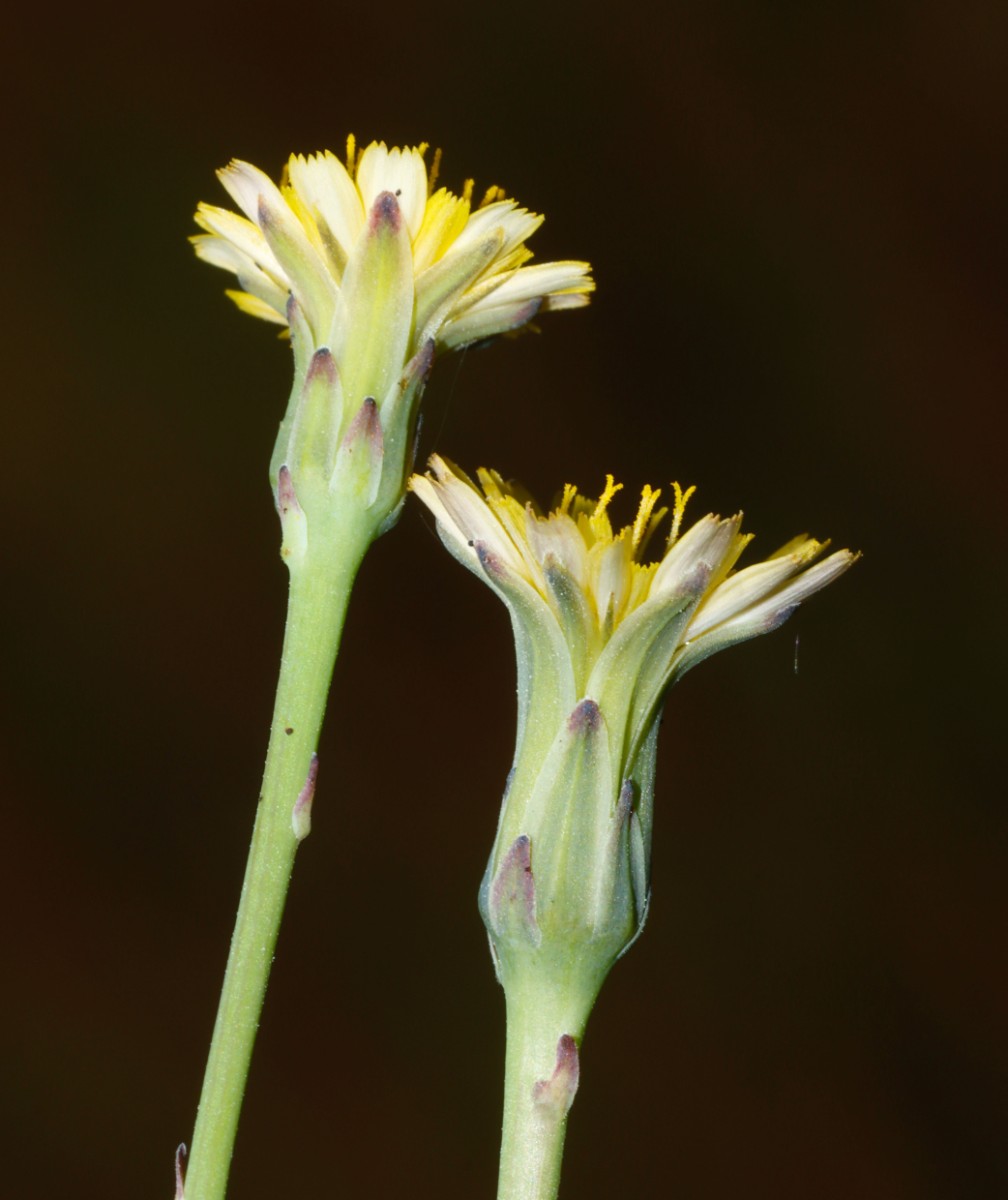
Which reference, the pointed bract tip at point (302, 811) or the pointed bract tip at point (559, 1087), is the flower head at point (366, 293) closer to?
the pointed bract tip at point (302, 811)

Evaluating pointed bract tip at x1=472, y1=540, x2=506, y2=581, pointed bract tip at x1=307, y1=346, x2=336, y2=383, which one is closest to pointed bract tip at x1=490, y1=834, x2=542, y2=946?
pointed bract tip at x1=472, y1=540, x2=506, y2=581

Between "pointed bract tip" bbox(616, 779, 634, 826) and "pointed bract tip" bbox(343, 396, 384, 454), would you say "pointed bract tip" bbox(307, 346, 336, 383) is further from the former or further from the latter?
"pointed bract tip" bbox(616, 779, 634, 826)

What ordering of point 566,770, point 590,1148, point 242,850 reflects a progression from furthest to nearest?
point 590,1148, point 242,850, point 566,770

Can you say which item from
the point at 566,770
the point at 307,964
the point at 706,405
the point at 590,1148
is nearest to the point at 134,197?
the point at 706,405

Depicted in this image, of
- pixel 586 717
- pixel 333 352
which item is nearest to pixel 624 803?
pixel 586 717

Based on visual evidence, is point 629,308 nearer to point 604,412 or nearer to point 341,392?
point 604,412

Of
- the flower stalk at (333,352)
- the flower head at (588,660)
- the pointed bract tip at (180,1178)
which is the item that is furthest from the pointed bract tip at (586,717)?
the pointed bract tip at (180,1178)
